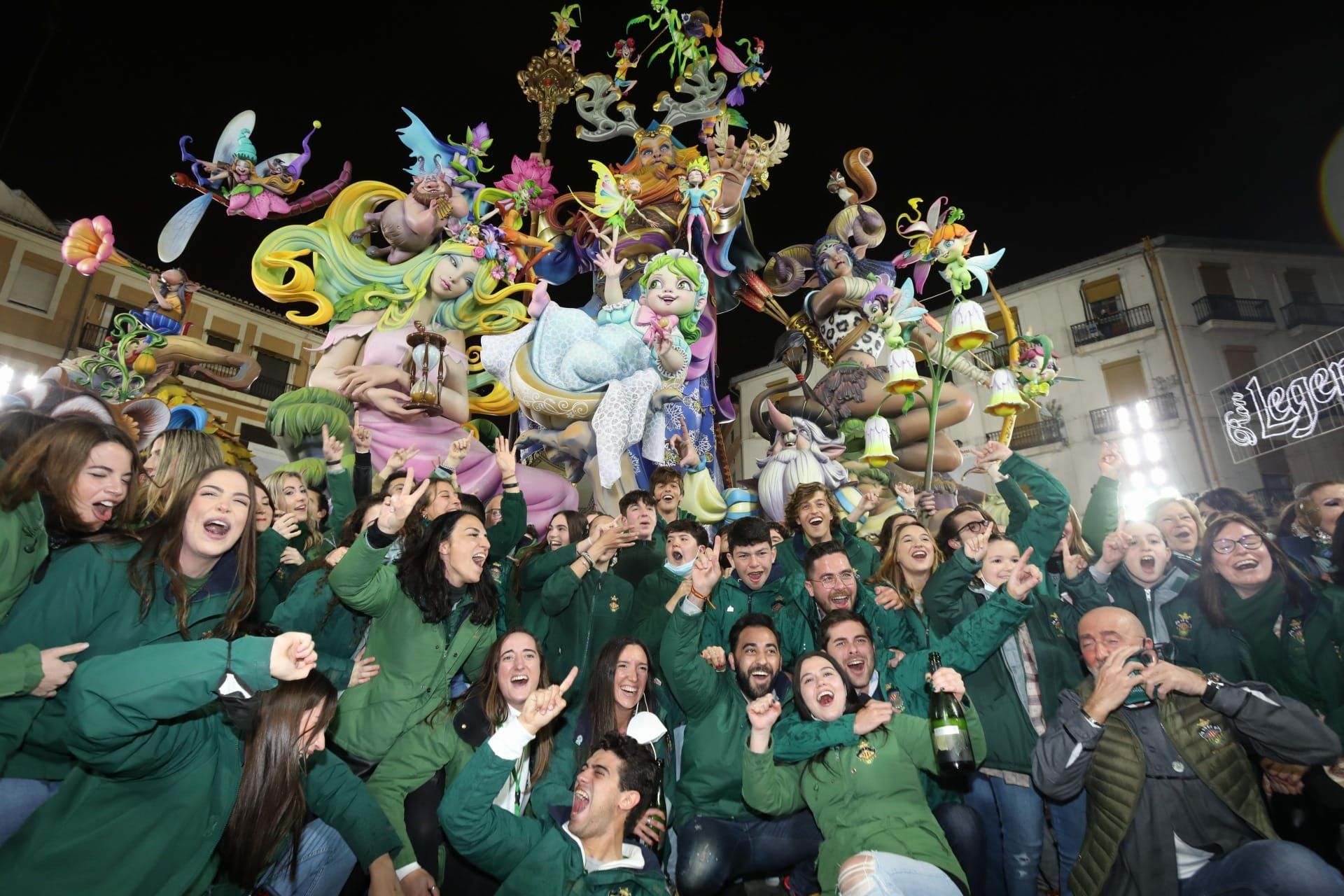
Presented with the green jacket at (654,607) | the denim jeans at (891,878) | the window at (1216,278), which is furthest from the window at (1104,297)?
the denim jeans at (891,878)

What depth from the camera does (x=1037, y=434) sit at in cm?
1948

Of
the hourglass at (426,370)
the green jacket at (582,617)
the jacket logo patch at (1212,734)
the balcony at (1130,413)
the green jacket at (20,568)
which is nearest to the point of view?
the green jacket at (20,568)

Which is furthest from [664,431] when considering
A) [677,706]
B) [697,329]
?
[677,706]

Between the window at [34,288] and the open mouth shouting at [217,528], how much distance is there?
791 inches

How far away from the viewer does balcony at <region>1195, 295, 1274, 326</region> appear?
18391 mm

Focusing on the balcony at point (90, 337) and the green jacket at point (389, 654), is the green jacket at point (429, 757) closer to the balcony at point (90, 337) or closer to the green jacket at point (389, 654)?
the green jacket at point (389, 654)

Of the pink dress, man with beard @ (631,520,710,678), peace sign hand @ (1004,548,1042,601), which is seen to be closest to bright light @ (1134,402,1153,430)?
the pink dress

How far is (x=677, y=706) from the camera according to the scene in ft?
12.4

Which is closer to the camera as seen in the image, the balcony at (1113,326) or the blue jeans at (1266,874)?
the blue jeans at (1266,874)

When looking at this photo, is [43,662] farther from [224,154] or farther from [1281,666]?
[224,154]

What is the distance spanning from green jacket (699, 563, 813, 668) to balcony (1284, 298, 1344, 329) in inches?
863

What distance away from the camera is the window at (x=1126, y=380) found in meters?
18.5

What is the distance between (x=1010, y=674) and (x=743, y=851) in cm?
160

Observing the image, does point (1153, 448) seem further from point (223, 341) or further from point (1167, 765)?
point (223, 341)
